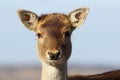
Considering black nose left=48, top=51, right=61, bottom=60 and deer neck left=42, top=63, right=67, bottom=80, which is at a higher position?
black nose left=48, top=51, right=61, bottom=60

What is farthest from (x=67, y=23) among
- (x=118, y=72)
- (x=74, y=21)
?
(x=118, y=72)

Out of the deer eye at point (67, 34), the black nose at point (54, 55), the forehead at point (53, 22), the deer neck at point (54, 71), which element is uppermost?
the forehead at point (53, 22)

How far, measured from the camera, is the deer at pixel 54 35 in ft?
62.9

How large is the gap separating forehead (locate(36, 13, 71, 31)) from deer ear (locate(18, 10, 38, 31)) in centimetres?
17

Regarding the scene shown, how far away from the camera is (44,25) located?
1991cm

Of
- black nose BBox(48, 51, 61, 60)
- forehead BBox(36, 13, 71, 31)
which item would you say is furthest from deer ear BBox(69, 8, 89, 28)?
black nose BBox(48, 51, 61, 60)

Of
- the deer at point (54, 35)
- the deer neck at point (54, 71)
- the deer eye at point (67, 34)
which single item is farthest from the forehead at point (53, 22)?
the deer neck at point (54, 71)

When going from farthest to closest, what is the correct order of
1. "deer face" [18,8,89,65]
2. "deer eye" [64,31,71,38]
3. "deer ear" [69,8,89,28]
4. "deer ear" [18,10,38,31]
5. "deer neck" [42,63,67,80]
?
"deer ear" [69,8,89,28]
"deer ear" [18,10,38,31]
"deer eye" [64,31,71,38]
"deer neck" [42,63,67,80]
"deer face" [18,8,89,65]

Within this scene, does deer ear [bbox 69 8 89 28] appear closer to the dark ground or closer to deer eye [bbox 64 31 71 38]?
deer eye [bbox 64 31 71 38]

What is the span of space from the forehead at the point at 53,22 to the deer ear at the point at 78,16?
0.63ft

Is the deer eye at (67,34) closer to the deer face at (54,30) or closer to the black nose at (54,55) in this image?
the deer face at (54,30)

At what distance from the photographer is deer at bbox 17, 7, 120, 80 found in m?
19.2

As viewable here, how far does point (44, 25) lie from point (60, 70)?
129cm

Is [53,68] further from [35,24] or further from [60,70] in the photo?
[35,24]
